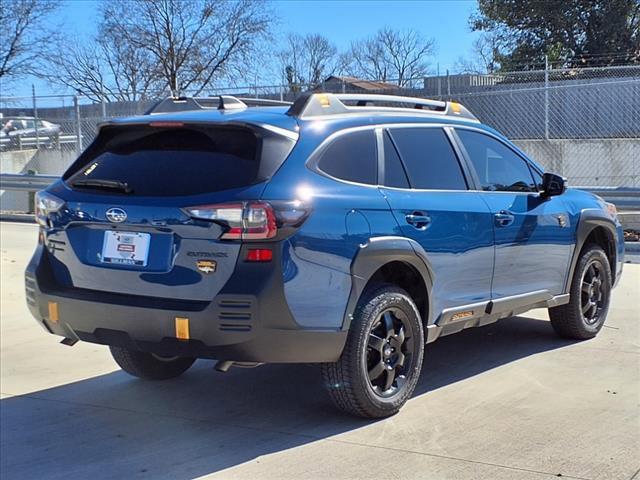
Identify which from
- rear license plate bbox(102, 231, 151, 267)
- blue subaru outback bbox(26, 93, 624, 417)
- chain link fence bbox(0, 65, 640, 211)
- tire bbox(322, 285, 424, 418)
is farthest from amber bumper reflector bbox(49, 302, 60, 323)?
chain link fence bbox(0, 65, 640, 211)

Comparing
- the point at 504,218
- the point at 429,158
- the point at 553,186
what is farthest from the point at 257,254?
the point at 553,186

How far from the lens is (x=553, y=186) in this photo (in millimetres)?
5926

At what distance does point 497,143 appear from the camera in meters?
5.89

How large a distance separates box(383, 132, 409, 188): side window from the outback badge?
1.25 metres

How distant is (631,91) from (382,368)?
14374mm

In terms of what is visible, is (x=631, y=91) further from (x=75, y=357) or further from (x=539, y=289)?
(x=75, y=357)

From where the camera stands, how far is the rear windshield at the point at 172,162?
4168 mm

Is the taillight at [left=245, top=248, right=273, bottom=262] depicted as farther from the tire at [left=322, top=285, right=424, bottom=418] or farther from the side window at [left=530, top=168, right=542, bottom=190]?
the side window at [left=530, top=168, right=542, bottom=190]

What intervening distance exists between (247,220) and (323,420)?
1.47 metres

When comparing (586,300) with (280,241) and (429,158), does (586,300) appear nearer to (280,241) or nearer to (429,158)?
(429,158)

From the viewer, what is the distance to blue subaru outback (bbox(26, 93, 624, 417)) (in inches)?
158

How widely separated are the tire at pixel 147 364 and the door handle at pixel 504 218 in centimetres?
243

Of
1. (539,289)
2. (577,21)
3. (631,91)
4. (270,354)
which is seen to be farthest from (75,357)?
(577,21)

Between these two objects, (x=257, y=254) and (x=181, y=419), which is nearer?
(x=257, y=254)
